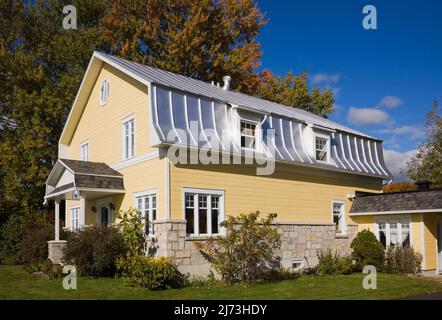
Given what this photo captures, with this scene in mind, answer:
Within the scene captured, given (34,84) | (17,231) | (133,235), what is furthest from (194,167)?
(34,84)

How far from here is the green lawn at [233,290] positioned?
12578 millimetres

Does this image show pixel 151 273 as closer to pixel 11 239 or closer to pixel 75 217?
pixel 75 217

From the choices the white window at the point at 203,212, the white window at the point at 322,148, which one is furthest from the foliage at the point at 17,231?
the white window at the point at 322,148

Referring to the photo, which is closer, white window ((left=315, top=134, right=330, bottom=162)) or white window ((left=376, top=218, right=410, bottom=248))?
white window ((left=376, top=218, right=410, bottom=248))

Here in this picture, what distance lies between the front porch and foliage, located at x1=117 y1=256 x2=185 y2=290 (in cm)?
412

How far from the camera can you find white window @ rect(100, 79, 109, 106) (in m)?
20.9

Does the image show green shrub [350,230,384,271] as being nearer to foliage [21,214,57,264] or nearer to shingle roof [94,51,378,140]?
shingle roof [94,51,378,140]

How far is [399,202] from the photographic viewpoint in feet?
66.3

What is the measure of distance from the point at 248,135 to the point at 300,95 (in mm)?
21259

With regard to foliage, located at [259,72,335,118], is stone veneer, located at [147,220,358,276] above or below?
below

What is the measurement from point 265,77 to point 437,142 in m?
12.7

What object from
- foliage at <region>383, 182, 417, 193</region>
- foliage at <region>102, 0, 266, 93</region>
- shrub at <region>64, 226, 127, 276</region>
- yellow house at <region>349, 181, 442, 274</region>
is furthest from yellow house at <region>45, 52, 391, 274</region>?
foliage at <region>383, 182, 417, 193</region>

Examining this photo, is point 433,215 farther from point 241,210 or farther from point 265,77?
point 265,77

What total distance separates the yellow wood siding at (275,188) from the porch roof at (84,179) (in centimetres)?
349
